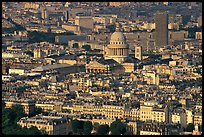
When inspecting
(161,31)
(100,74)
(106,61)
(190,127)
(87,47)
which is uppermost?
(190,127)

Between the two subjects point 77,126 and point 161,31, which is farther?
point 161,31

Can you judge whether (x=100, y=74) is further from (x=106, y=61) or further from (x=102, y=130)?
(x=102, y=130)

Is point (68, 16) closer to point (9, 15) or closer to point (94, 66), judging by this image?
point (9, 15)

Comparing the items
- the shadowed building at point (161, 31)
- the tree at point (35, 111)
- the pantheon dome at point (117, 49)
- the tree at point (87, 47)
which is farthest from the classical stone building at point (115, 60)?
the tree at point (35, 111)

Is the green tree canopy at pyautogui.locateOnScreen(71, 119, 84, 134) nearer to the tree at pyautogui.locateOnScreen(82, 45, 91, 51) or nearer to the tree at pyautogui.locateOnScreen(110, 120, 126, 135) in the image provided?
the tree at pyautogui.locateOnScreen(110, 120, 126, 135)

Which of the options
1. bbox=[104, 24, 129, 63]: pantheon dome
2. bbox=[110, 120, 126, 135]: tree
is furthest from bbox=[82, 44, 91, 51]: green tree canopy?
bbox=[110, 120, 126, 135]: tree

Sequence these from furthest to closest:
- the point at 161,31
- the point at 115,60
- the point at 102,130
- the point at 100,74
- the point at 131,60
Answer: the point at 161,31
the point at 115,60
the point at 131,60
the point at 100,74
the point at 102,130

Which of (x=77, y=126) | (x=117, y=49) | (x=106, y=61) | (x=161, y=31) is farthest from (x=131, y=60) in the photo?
(x=77, y=126)

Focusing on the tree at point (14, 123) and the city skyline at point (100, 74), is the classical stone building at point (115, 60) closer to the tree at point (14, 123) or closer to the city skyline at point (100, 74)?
the city skyline at point (100, 74)
